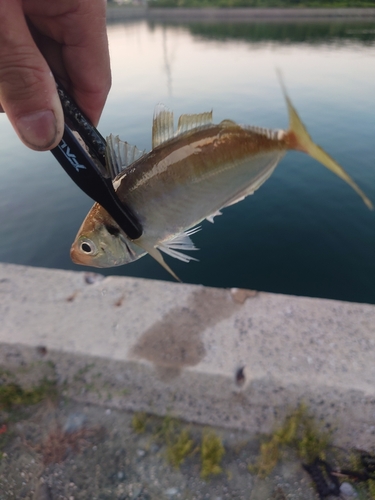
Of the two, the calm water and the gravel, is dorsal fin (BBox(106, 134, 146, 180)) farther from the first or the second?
the gravel

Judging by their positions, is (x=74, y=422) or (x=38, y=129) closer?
(x=38, y=129)

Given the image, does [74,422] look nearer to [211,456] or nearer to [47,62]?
[211,456]

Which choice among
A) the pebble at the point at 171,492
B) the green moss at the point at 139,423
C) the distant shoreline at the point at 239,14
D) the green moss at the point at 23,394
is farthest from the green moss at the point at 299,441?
the distant shoreline at the point at 239,14

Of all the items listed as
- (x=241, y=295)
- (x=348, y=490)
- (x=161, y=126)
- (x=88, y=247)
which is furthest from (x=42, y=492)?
(x=161, y=126)

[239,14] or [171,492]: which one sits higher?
[239,14]

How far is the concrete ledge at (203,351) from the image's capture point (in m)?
3.25

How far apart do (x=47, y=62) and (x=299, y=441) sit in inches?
156

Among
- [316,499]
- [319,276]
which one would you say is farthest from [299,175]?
[316,499]

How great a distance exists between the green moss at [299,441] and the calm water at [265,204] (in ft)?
12.2

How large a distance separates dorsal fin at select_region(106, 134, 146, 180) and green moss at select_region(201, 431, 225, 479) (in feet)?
9.94

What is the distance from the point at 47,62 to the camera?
82.0 inches

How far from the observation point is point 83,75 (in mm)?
2139

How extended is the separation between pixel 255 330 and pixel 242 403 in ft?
2.45

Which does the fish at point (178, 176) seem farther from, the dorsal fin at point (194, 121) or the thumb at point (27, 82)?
the thumb at point (27, 82)
